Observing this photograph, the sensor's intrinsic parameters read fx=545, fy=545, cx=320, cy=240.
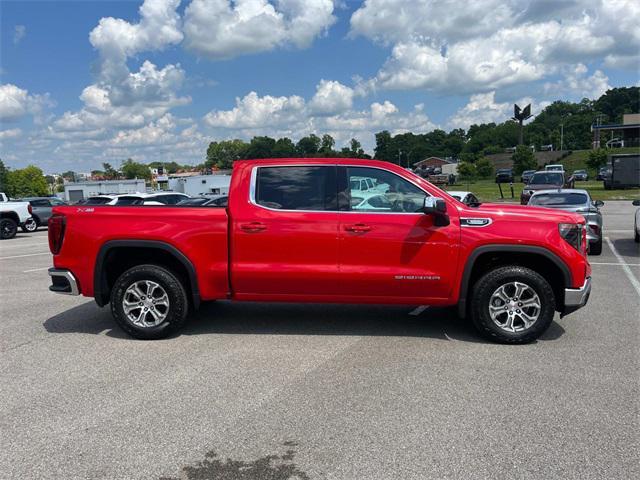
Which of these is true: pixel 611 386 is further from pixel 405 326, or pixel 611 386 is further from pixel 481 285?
pixel 405 326

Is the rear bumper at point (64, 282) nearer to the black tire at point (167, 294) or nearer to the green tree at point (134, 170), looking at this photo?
the black tire at point (167, 294)

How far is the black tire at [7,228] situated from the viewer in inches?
787

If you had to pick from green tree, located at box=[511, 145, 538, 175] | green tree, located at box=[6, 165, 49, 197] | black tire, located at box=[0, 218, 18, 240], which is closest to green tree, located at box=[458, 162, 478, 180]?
green tree, located at box=[511, 145, 538, 175]

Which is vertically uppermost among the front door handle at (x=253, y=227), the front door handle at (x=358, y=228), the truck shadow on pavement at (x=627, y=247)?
the front door handle at (x=253, y=227)

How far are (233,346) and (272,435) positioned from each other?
202 cm

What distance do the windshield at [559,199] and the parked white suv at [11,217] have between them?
16892mm

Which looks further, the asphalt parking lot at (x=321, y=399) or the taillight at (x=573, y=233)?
the taillight at (x=573, y=233)

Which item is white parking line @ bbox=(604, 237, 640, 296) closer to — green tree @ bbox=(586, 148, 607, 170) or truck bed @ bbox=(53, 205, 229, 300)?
truck bed @ bbox=(53, 205, 229, 300)

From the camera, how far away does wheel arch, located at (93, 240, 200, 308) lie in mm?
5734

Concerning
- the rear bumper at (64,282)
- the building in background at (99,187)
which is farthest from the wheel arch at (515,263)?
the building in background at (99,187)

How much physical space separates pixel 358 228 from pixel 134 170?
171m

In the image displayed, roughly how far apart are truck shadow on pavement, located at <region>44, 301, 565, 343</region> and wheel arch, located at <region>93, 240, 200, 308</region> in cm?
56

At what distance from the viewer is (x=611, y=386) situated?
440 cm

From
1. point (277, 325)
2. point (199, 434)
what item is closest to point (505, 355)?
point (277, 325)
